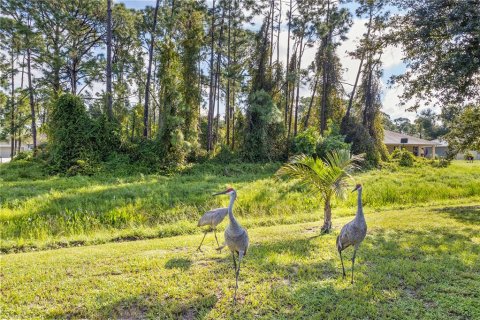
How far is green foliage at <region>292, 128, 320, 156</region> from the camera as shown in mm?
16875

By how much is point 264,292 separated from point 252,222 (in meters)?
4.19

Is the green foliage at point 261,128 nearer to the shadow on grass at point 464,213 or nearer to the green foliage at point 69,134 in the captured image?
the green foliage at point 69,134

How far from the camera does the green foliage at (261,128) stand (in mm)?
17016

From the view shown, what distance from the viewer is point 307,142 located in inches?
672

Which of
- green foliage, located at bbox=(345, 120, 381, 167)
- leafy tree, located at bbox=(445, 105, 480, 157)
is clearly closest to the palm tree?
leafy tree, located at bbox=(445, 105, 480, 157)

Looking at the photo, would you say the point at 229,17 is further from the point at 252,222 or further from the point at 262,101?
the point at 252,222

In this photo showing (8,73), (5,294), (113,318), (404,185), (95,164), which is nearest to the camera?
(113,318)

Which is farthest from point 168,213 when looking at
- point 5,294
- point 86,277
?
point 5,294

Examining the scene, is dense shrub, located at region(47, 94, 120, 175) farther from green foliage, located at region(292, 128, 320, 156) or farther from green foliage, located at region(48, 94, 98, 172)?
green foliage, located at region(292, 128, 320, 156)

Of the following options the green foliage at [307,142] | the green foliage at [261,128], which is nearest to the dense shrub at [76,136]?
the green foliage at [261,128]

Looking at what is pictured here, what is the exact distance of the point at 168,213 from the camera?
8.32 m

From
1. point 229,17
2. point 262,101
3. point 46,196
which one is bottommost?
point 46,196

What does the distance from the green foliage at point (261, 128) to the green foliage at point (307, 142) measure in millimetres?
1511

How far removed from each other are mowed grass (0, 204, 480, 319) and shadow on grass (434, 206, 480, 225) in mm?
2299
